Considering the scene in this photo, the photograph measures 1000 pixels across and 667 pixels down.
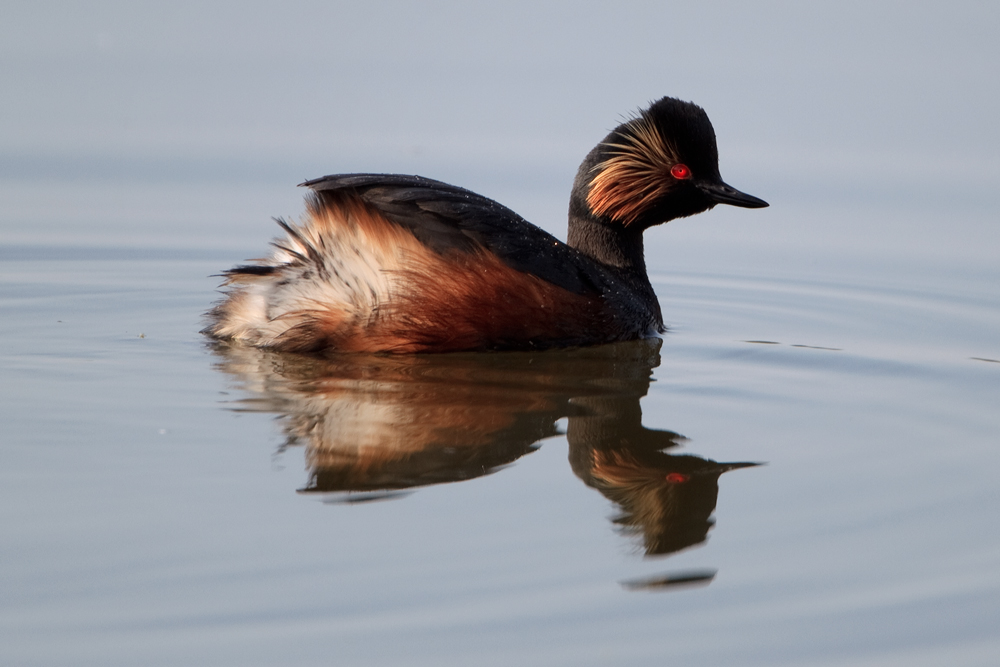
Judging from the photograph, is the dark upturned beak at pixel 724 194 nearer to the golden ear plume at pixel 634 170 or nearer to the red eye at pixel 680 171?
the red eye at pixel 680 171

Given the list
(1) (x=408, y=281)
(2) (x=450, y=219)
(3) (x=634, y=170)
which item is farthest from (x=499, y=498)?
(3) (x=634, y=170)

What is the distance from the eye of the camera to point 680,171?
7.54 metres

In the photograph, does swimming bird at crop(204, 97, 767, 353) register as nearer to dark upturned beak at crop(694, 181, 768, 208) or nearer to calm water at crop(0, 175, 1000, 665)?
calm water at crop(0, 175, 1000, 665)

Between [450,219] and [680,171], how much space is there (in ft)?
5.72

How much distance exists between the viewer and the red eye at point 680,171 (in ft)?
24.7

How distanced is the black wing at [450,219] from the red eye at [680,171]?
48.0 inches

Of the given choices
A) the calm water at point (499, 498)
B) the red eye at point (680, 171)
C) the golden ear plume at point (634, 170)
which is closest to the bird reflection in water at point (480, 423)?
the calm water at point (499, 498)

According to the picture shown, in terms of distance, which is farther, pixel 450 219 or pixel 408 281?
pixel 450 219

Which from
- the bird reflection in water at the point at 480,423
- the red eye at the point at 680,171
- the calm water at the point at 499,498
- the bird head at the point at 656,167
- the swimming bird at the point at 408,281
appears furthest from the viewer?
the red eye at the point at 680,171

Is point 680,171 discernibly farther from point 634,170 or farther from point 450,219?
point 450,219

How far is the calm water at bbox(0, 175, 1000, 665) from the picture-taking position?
3.52m

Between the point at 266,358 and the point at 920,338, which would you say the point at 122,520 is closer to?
the point at 266,358

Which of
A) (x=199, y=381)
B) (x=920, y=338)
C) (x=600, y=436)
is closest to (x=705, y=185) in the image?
(x=920, y=338)

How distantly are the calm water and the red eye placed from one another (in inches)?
36.0
